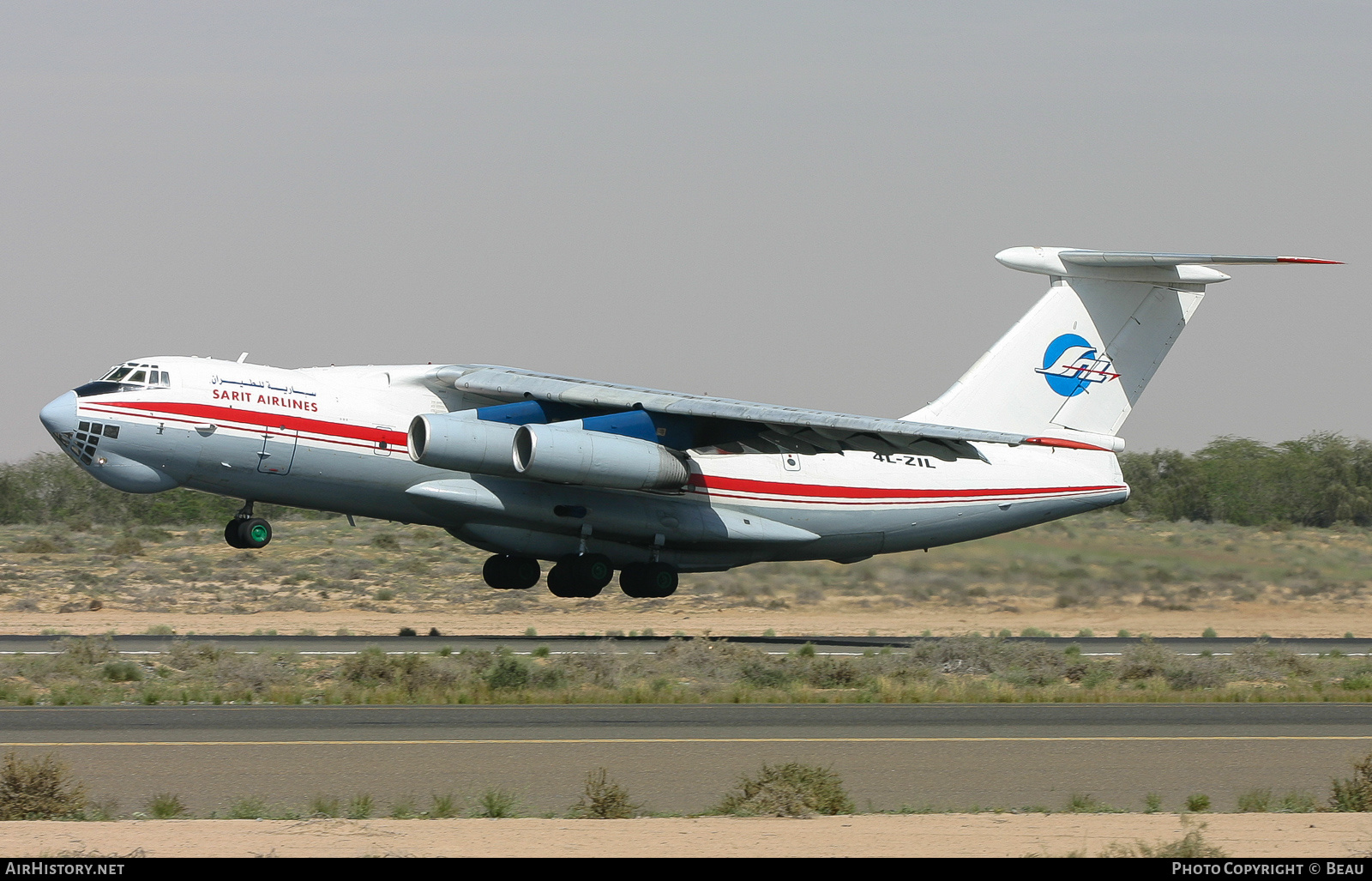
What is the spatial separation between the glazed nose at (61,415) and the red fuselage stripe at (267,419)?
37cm

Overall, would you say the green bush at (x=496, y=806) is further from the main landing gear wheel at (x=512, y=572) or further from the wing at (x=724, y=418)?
the main landing gear wheel at (x=512, y=572)

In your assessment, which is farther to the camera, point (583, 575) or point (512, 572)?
point (512, 572)

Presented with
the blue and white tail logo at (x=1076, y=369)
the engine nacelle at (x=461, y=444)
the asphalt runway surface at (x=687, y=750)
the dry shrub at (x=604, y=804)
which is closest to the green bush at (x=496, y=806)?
the asphalt runway surface at (x=687, y=750)

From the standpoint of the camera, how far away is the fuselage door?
62.7 feet

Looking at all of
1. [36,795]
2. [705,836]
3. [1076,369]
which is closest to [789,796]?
[705,836]

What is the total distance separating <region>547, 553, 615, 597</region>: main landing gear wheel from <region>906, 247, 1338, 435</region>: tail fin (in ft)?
18.6

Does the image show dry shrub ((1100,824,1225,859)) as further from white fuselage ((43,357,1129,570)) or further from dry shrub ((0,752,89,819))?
white fuselage ((43,357,1129,570))

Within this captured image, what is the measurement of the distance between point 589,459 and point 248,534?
468cm

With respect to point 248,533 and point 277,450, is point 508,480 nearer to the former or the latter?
point 277,450

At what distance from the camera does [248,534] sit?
19484mm

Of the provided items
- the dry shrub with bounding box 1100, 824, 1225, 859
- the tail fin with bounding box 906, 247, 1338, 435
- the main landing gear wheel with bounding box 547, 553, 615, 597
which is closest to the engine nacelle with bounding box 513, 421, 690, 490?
the main landing gear wheel with bounding box 547, 553, 615, 597

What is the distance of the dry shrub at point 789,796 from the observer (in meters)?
8.69

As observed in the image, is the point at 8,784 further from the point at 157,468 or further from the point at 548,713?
the point at 157,468

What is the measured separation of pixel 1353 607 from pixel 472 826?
22775 mm
